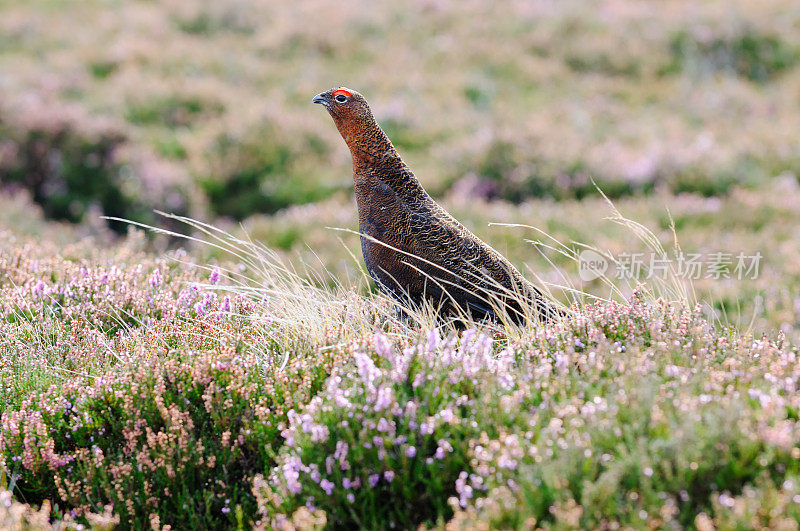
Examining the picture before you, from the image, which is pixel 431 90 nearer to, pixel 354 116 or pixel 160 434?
pixel 354 116

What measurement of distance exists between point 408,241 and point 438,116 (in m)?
10.7

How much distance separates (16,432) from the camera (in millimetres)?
3160

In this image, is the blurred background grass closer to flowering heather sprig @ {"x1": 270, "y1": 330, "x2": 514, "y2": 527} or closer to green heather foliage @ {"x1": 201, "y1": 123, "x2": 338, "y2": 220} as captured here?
green heather foliage @ {"x1": 201, "y1": 123, "x2": 338, "y2": 220}

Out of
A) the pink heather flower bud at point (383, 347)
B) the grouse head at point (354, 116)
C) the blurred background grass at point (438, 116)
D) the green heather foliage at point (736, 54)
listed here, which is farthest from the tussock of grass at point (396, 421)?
the green heather foliage at point (736, 54)

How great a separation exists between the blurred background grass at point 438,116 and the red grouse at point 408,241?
9.84 ft

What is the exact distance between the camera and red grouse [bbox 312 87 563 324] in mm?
3971

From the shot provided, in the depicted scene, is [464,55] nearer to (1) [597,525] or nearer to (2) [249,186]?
(2) [249,186]

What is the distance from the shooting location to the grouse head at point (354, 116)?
4051mm

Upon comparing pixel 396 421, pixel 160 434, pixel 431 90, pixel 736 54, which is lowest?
pixel 431 90

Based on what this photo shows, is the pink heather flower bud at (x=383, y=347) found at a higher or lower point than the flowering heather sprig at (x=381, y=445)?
higher

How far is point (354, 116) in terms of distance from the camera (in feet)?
13.3

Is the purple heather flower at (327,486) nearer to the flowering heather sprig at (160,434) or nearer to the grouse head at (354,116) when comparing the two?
the flowering heather sprig at (160,434)

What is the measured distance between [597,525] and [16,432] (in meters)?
2.47

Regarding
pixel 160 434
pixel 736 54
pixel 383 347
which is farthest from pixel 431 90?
pixel 160 434
